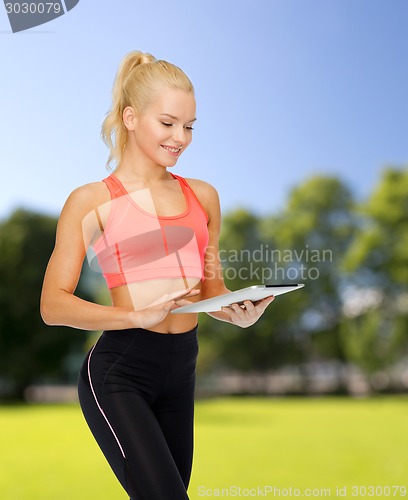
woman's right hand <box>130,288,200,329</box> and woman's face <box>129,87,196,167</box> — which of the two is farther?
woman's face <box>129,87,196,167</box>

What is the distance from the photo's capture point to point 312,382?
881 inches

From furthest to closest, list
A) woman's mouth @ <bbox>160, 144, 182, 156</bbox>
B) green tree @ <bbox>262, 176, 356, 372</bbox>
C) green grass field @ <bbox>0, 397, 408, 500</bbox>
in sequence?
green tree @ <bbox>262, 176, 356, 372</bbox> < green grass field @ <bbox>0, 397, 408, 500</bbox> < woman's mouth @ <bbox>160, 144, 182, 156</bbox>

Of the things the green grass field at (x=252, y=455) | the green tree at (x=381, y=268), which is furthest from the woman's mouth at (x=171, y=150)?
the green tree at (x=381, y=268)

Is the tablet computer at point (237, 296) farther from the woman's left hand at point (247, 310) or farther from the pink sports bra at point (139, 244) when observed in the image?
the pink sports bra at point (139, 244)

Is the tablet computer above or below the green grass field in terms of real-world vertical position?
above

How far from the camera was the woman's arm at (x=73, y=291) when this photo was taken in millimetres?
2010

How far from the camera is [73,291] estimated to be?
7.13 ft

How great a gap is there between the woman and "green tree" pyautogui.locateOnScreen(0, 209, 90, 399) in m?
20.7

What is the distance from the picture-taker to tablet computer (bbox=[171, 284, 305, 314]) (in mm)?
→ 1925

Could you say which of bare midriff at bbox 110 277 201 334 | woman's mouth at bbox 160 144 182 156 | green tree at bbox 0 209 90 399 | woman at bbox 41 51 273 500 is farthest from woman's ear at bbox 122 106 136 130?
green tree at bbox 0 209 90 399

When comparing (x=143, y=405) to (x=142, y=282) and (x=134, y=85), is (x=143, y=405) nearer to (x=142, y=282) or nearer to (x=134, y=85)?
(x=142, y=282)

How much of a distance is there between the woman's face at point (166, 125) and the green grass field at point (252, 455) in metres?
6.08

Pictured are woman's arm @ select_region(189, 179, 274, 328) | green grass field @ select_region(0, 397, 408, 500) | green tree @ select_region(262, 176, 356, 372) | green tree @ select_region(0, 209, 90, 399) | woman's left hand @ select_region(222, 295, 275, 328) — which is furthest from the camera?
green tree @ select_region(0, 209, 90, 399)

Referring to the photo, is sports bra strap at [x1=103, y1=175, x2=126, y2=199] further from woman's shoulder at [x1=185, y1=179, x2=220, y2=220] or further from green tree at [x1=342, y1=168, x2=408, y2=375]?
green tree at [x1=342, y1=168, x2=408, y2=375]
